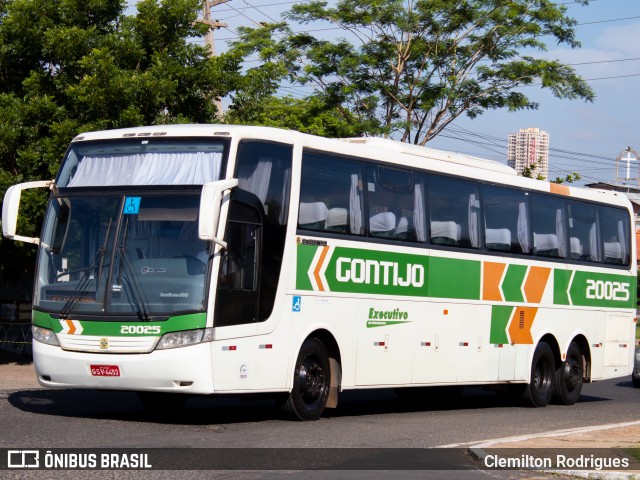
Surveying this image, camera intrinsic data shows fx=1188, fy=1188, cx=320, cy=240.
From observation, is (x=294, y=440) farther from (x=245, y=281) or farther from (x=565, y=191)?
(x=565, y=191)

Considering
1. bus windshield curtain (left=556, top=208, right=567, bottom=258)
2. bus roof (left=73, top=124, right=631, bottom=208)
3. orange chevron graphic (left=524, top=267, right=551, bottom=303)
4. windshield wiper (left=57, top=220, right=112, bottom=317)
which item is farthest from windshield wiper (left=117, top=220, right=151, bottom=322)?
bus windshield curtain (left=556, top=208, right=567, bottom=258)

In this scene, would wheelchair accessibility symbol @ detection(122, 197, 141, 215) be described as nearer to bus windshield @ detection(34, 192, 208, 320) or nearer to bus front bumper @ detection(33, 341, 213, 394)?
bus windshield @ detection(34, 192, 208, 320)

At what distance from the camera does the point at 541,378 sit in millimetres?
20031

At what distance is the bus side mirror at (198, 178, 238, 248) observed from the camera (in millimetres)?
12164

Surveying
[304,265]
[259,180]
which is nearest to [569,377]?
[304,265]

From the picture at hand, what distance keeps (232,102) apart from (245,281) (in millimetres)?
11983

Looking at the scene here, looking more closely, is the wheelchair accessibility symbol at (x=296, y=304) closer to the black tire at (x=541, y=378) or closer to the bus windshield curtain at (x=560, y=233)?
the black tire at (x=541, y=378)

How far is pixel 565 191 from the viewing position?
68.4 feet

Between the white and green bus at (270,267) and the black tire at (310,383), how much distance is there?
1.0 inches

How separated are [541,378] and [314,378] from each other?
6.67 m

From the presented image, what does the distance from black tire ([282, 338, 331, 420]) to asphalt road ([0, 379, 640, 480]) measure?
0.19 meters

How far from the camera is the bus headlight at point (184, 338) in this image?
1282 centimetres

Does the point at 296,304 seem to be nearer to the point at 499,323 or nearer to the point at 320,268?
the point at 320,268

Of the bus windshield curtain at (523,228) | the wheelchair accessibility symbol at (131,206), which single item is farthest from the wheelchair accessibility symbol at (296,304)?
the bus windshield curtain at (523,228)
